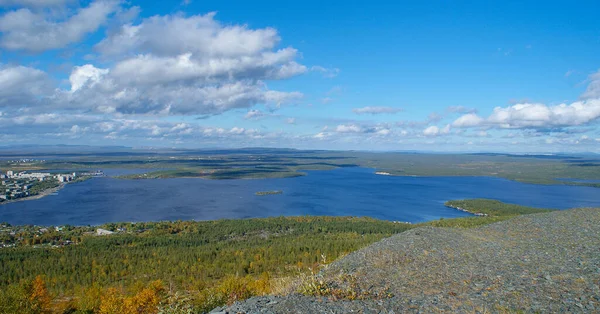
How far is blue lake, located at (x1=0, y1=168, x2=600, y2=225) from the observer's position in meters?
70.6

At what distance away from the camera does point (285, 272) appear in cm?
2819

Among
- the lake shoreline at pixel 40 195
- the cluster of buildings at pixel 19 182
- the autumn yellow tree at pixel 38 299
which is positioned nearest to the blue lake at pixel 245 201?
the lake shoreline at pixel 40 195

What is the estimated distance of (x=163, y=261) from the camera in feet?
114

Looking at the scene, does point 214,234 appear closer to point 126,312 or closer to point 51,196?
point 126,312

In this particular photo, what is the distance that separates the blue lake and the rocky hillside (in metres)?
53.9

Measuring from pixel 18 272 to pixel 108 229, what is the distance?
2197 cm

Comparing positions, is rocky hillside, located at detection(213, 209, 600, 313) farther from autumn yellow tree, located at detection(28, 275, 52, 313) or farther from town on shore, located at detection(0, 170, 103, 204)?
town on shore, located at detection(0, 170, 103, 204)

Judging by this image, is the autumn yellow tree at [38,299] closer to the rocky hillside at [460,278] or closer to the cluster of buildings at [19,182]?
the rocky hillside at [460,278]

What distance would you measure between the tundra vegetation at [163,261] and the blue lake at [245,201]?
14685 mm

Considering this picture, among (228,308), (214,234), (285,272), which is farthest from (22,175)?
(228,308)

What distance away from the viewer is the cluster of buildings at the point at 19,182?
307 ft

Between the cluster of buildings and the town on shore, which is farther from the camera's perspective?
the town on shore

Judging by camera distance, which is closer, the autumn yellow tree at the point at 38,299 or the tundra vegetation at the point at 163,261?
the tundra vegetation at the point at 163,261

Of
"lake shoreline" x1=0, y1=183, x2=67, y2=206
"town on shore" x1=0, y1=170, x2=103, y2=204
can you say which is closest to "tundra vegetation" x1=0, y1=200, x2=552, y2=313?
"lake shoreline" x1=0, y1=183, x2=67, y2=206
